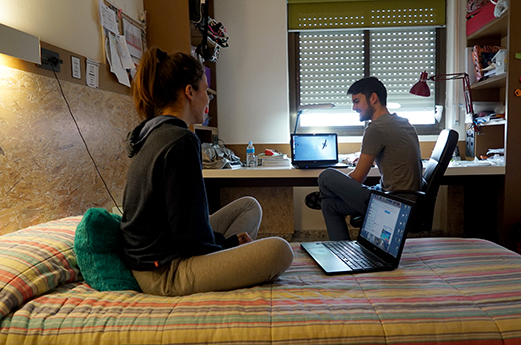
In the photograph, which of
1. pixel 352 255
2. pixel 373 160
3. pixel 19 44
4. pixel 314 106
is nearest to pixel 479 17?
pixel 314 106

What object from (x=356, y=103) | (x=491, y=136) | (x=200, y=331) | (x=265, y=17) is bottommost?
(x=200, y=331)

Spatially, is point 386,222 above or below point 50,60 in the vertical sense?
below

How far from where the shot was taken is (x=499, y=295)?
3.24 feet

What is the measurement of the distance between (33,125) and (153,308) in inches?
36.4

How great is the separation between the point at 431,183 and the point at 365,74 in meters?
1.68

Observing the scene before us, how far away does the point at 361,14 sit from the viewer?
3.24m

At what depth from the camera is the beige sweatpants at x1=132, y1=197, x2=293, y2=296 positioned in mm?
1067

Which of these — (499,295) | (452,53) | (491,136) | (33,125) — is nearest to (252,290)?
(499,295)

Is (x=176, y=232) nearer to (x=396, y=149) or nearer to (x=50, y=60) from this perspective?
(x=50, y=60)

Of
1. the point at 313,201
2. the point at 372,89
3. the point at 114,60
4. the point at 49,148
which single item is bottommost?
the point at 313,201

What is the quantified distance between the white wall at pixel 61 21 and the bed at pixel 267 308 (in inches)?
31.9

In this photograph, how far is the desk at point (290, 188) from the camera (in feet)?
8.39

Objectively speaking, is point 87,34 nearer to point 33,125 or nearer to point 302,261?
point 33,125

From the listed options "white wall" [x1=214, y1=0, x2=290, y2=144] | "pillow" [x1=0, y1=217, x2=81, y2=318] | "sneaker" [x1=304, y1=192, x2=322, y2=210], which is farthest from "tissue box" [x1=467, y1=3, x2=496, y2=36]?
"pillow" [x1=0, y1=217, x2=81, y2=318]
